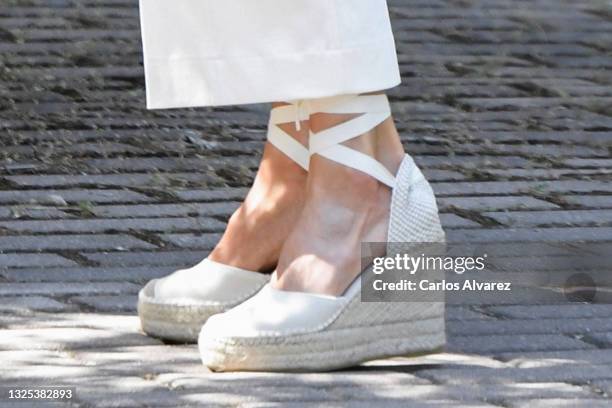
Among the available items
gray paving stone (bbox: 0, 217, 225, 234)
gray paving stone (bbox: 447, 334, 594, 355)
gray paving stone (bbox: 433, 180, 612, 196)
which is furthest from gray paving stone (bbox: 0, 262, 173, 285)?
gray paving stone (bbox: 433, 180, 612, 196)

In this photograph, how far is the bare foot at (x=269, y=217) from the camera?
112 inches

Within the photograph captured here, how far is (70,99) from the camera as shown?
5.41 metres

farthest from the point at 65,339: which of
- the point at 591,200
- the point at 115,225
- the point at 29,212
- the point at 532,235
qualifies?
the point at 591,200

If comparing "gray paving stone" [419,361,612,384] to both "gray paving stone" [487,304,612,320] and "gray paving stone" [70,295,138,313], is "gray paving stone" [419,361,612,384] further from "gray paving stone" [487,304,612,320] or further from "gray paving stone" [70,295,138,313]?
"gray paving stone" [70,295,138,313]

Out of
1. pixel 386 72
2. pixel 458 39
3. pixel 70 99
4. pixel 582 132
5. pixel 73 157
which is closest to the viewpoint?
pixel 386 72

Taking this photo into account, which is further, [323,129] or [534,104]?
[534,104]

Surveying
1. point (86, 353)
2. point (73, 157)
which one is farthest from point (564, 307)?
point (73, 157)

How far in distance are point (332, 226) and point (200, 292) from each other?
28 cm

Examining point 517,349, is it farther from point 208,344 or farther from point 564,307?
point 208,344

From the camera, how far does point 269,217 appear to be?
2.86 metres

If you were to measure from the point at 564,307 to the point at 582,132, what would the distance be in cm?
212

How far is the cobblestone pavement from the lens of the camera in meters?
2.56

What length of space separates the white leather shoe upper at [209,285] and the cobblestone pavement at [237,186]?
88 mm

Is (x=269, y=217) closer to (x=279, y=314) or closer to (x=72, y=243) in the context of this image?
(x=279, y=314)
